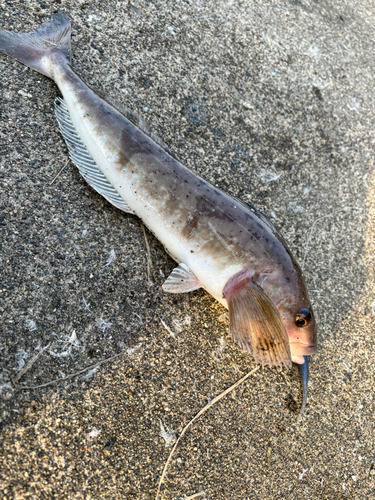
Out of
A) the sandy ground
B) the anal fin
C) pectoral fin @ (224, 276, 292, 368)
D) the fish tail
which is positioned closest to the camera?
the sandy ground

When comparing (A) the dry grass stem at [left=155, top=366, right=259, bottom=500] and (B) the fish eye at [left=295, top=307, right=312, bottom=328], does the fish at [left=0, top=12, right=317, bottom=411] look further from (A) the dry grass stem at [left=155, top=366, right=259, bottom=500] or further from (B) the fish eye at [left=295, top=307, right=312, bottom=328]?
(A) the dry grass stem at [left=155, top=366, right=259, bottom=500]

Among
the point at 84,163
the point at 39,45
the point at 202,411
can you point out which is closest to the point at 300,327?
the point at 202,411

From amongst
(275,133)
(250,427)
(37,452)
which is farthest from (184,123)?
(37,452)

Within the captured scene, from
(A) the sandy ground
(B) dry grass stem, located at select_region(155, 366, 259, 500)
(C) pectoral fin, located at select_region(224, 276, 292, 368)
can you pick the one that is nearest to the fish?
(C) pectoral fin, located at select_region(224, 276, 292, 368)

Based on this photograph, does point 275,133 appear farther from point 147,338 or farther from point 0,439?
point 0,439

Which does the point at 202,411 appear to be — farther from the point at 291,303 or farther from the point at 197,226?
the point at 197,226

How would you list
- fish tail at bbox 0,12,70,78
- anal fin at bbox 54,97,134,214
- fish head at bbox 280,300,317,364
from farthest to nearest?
fish tail at bbox 0,12,70,78
anal fin at bbox 54,97,134,214
fish head at bbox 280,300,317,364

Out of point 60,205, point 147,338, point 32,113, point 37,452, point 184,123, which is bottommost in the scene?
point 37,452
